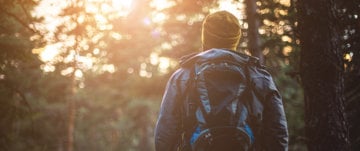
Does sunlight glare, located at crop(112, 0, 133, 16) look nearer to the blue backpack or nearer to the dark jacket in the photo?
the dark jacket

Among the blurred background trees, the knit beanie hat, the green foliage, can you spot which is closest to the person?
the knit beanie hat

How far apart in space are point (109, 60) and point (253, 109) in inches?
1175

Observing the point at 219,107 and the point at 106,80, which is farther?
the point at 106,80

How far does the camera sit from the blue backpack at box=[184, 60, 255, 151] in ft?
9.89

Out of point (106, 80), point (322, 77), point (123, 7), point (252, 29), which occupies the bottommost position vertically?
point (106, 80)

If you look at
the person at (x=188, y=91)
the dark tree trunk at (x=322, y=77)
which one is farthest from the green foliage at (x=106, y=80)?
the person at (x=188, y=91)

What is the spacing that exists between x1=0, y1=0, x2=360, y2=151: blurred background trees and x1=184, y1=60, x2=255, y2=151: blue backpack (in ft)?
10.8

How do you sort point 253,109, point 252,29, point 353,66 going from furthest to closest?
point 252,29 → point 353,66 → point 253,109

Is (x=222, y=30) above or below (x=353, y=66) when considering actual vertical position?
above

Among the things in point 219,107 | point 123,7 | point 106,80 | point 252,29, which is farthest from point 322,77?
point 106,80

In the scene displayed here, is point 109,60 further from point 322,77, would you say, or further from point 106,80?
point 322,77

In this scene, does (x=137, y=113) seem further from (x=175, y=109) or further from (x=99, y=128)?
(x=175, y=109)

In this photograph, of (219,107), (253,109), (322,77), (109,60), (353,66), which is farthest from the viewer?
(109,60)

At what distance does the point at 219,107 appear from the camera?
122 inches
